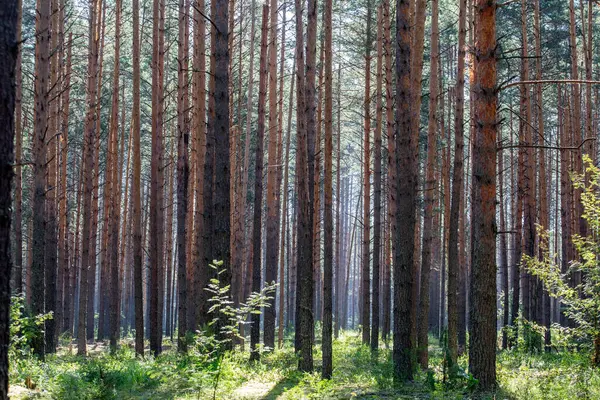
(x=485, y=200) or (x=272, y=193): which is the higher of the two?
(x=272, y=193)

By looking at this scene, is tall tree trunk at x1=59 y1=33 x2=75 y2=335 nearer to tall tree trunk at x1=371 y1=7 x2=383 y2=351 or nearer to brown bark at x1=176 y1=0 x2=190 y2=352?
brown bark at x1=176 y1=0 x2=190 y2=352

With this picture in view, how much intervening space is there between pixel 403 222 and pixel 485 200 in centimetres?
225

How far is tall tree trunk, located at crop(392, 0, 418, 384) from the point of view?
10.4 metres

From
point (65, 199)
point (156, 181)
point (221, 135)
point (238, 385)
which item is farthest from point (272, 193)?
point (65, 199)

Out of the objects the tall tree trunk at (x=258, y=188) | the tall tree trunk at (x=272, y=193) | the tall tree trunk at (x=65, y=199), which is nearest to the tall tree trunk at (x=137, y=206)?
the tall tree trunk at (x=258, y=188)

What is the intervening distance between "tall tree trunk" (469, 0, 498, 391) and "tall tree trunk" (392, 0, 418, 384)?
195cm

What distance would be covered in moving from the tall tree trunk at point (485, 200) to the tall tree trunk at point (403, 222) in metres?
1.95

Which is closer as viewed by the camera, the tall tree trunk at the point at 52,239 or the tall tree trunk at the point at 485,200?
the tall tree trunk at the point at 485,200

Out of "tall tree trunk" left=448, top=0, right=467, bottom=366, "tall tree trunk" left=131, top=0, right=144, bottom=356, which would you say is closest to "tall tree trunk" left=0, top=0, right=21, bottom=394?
"tall tree trunk" left=448, top=0, right=467, bottom=366

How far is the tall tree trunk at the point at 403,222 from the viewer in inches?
411

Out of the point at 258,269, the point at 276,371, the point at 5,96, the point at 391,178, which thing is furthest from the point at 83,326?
the point at 5,96

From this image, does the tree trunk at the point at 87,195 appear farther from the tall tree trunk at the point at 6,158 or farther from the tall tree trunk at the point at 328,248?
the tall tree trunk at the point at 6,158

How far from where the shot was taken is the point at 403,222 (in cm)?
1062

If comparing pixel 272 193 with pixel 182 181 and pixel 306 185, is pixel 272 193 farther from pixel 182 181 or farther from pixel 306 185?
pixel 306 185
